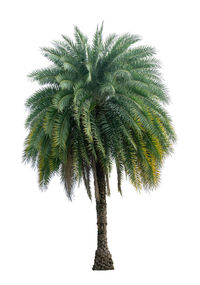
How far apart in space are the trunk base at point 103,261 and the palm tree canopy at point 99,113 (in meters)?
2.52

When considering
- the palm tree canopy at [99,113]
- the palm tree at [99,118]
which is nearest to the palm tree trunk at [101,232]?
the palm tree at [99,118]

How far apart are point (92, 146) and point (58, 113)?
1.86 metres

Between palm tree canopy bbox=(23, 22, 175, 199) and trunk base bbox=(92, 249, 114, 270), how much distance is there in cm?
252

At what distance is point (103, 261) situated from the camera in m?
20.5

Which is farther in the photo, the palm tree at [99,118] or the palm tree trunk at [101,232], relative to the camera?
the palm tree trunk at [101,232]

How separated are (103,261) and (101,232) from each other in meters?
1.16

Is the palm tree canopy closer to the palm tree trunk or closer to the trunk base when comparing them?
the palm tree trunk

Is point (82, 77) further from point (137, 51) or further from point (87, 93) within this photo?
point (137, 51)

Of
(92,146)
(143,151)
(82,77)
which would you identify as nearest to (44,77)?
(82,77)

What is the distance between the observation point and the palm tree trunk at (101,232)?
67.2 feet

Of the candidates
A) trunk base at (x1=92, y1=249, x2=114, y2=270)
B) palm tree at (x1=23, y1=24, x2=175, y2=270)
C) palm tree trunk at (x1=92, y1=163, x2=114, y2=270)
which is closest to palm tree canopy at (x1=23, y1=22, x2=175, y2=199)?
palm tree at (x1=23, y1=24, x2=175, y2=270)

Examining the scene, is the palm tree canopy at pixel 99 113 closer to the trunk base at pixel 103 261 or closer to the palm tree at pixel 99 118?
the palm tree at pixel 99 118

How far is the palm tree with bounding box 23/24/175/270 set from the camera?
19250 millimetres

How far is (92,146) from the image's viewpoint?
19.3 meters
